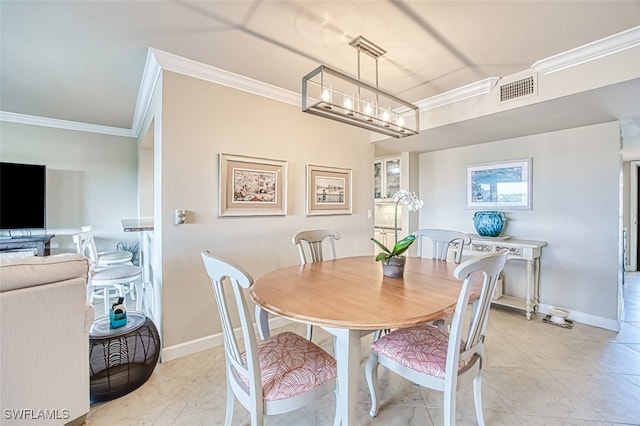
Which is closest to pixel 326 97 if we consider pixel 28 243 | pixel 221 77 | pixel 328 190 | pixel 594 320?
pixel 221 77

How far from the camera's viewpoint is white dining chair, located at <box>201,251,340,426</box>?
1191 millimetres

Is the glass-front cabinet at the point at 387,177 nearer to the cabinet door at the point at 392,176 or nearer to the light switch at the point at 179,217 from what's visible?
the cabinet door at the point at 392,176

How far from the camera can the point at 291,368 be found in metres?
1.34

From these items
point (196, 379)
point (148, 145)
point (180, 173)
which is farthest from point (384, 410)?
point (148, 145)

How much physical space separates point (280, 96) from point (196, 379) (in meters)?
2.60

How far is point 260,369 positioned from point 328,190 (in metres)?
2.37

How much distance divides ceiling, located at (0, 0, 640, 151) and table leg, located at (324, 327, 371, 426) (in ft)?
5.99

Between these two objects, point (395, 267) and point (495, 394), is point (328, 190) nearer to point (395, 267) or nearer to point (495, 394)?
point (395, 267)

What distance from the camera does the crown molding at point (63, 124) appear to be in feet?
12.7

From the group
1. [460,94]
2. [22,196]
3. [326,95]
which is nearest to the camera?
[326,95]

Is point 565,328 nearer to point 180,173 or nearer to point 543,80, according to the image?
point 543,80

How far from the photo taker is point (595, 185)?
301 cm

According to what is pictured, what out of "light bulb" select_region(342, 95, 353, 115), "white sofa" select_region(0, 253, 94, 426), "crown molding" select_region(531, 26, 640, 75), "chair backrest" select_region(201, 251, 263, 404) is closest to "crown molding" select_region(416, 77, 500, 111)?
"crown molding" select_region(531, 26, 640, 75)

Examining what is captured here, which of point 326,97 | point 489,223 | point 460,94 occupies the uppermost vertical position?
point 460,94
